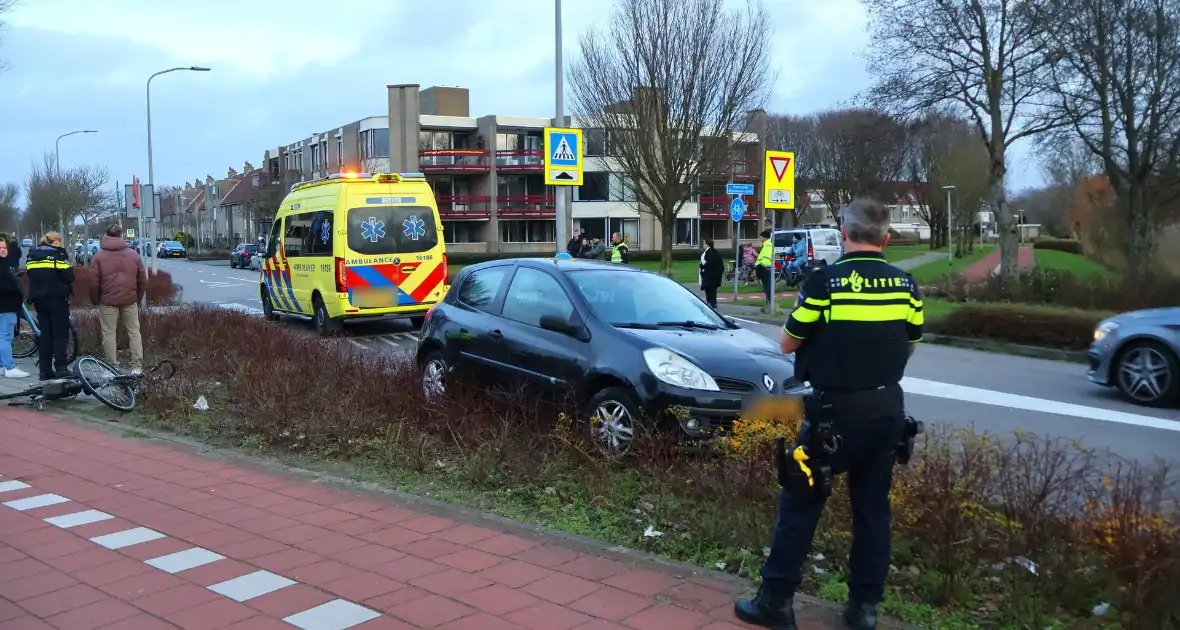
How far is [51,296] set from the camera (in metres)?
10.2

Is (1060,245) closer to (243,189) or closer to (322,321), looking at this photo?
(322,321)

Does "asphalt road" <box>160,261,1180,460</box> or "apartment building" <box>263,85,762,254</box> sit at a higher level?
"apartment building" <box>263,85,762,254</box>

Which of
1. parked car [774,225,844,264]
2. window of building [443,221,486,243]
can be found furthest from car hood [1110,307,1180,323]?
window of building [443,221,486,243]

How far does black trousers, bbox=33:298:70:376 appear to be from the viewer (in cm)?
1027

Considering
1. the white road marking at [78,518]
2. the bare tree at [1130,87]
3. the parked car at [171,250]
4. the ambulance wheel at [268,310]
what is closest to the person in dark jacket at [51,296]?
the white road marking at [78,518]

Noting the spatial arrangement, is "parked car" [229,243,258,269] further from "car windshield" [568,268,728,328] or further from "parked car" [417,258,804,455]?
"car windshield" [568,268,728,328]

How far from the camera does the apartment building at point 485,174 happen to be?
62125 millimetres

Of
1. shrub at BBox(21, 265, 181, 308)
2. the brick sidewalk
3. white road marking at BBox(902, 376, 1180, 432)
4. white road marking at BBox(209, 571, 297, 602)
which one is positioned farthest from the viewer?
shrub at BBox(21, 265, 181, 308)

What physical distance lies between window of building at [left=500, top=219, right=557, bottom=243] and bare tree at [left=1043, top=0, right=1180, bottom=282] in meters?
43.5

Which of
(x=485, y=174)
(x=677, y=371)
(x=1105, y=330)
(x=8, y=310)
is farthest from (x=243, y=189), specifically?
(x=677, y=371)

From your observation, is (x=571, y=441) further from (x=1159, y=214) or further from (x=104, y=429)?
(x=1159, y=214)

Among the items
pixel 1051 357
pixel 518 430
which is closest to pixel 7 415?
pixel 518 430

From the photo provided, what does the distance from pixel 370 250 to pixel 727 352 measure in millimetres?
10019

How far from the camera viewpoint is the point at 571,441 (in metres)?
5.99
